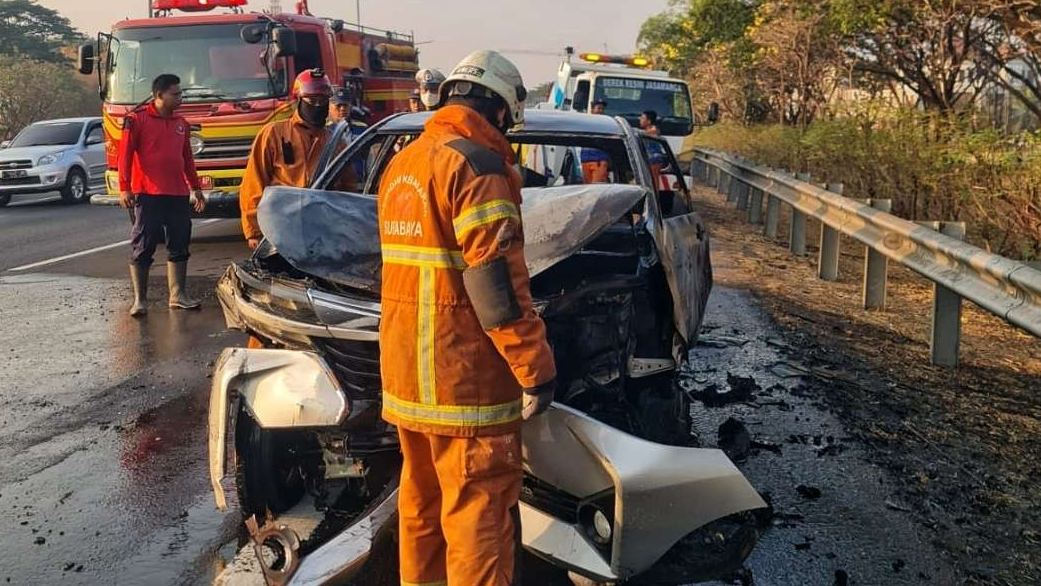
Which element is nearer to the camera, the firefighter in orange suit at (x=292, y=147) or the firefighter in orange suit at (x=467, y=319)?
the firefighter in orange suit at (x=467, y=319)

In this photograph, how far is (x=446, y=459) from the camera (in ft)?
9.38

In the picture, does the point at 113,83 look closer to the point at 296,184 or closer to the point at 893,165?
the point at 296,184

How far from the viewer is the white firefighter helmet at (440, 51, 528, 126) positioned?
9.49 feet

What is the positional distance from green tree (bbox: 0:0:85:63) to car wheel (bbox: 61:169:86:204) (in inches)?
1407

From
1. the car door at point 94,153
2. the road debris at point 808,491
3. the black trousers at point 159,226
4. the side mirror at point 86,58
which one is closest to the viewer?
the road debris at point 808,491

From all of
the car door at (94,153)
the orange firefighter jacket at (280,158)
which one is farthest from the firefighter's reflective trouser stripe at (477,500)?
the car door at (94,153)

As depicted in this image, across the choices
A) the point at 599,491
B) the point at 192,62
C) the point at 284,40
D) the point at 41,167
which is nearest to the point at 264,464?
the point at 599,491

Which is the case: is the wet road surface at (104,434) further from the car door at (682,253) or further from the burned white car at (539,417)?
the car door at (682,253)

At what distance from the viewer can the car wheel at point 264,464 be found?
3.78 meters

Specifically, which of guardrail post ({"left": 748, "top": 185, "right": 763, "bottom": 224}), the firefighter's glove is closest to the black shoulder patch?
the firefighter's glove

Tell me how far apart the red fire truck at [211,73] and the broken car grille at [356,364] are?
848 cm

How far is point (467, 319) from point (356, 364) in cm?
87

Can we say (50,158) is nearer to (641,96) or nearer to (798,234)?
(641,96)

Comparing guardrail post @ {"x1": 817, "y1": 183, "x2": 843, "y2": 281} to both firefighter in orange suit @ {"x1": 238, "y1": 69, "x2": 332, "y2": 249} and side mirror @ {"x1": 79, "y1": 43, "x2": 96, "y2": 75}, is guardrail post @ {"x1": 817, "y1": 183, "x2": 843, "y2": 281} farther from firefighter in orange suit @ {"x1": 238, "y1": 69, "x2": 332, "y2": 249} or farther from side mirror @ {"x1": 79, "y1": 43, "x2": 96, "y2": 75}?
side mirror @ {"x1": 79, "y1": 43, "x2": 96, "y2": 75}
